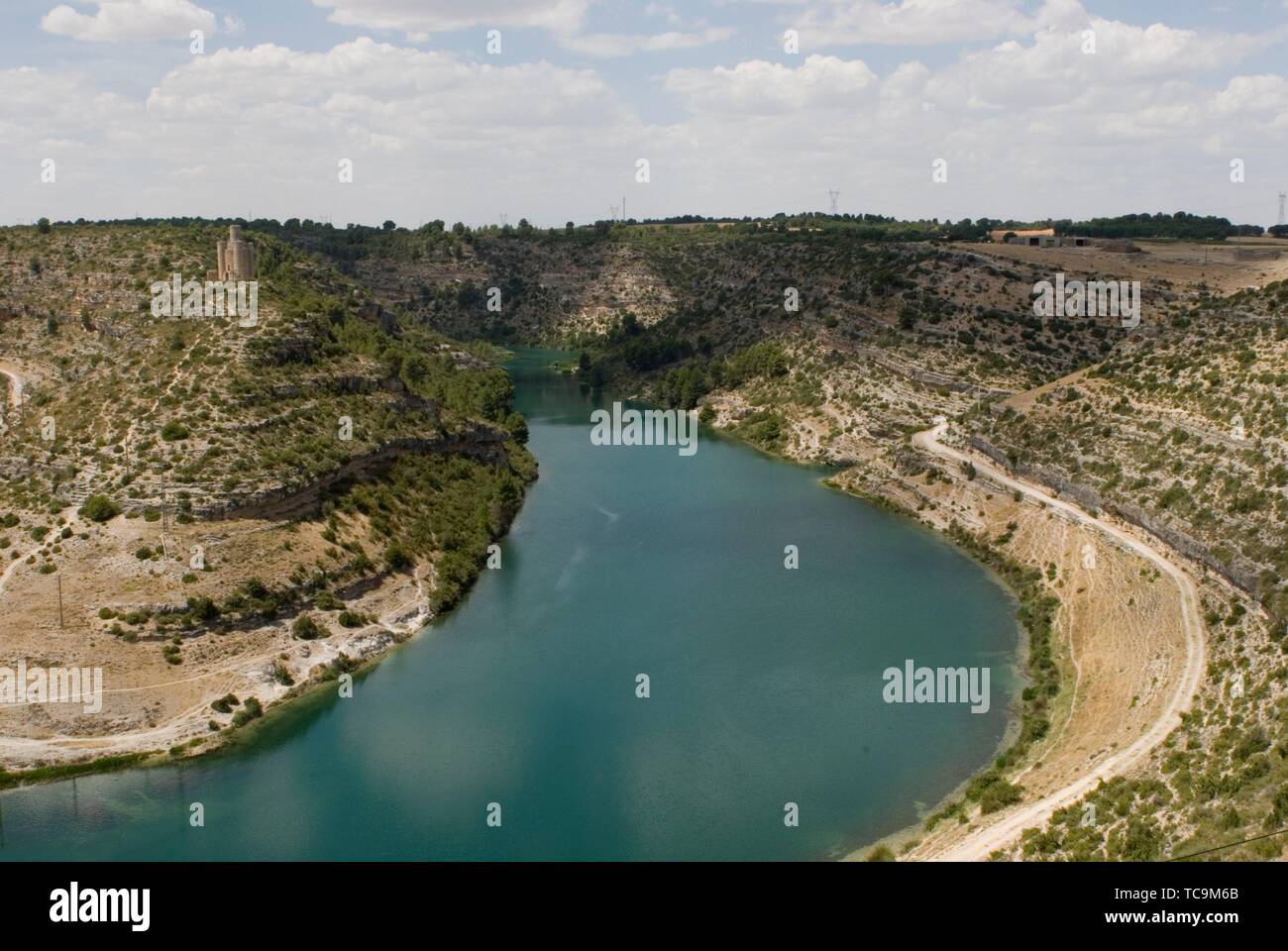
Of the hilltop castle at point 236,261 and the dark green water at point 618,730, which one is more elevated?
the hilltop castle at point 236,261

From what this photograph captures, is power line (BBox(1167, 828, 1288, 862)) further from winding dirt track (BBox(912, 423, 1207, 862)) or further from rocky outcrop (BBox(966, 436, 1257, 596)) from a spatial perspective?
rocky outcrop (BBox(966, 436, 1257, 596))

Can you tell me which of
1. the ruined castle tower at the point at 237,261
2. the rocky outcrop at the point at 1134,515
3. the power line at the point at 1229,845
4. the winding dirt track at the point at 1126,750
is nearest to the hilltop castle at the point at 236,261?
the ruined castle tower at the point at 237,261

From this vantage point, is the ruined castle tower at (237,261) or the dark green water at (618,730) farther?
the ruined castle tower at (237,261)

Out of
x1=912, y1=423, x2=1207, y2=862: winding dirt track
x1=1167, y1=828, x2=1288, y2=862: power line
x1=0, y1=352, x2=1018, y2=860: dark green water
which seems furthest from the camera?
x1=0, y1=352, x2=1018, y2=860: dark green water

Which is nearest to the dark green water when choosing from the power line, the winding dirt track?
the winding dirt track

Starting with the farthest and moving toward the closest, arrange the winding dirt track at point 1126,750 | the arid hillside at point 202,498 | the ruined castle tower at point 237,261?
1. the ruined castle tower at point 237,261
2. the arid hillside at point 202,498
3. the winding dirt track at point 1126,750

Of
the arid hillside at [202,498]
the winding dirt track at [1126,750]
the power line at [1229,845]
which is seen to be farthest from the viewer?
the arid hillside at [202,498]

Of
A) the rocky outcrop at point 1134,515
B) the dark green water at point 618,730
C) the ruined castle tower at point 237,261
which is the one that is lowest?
the dark green water at point 618,730

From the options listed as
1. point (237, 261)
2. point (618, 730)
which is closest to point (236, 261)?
point (237, 261)

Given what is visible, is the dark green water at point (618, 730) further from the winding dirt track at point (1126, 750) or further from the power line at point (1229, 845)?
the power line at point (1229, 845)
